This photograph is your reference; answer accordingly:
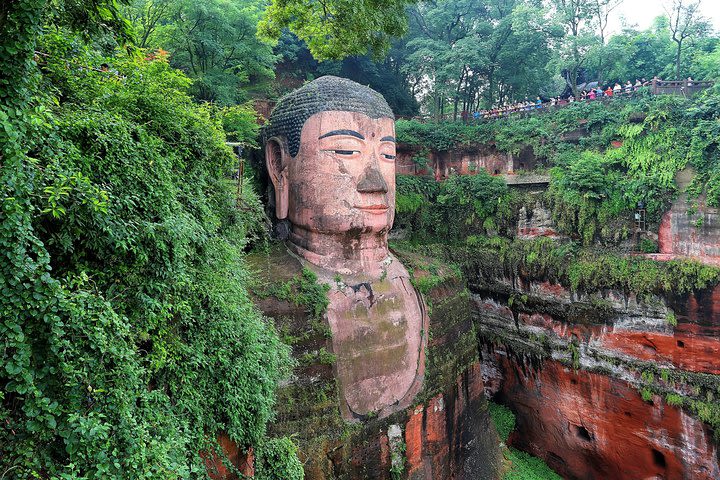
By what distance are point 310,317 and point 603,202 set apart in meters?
9.37

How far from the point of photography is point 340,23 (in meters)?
6.03

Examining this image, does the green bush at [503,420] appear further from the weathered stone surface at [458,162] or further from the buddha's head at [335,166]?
the buddha's head at [335,166]

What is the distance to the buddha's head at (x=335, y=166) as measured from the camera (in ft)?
27.3

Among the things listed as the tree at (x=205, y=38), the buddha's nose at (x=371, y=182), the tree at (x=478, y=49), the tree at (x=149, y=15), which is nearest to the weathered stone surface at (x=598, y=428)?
the buddha's nose at (x=371, y=182)

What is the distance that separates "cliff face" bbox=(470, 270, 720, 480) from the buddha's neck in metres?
6.26

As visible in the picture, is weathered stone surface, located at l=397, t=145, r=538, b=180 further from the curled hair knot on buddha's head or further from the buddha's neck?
the buddha's neck

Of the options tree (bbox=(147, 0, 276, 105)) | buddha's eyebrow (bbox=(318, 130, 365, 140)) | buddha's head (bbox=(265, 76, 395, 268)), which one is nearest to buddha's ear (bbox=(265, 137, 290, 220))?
buddha's head (bbox=(265, 76, 395, 268))

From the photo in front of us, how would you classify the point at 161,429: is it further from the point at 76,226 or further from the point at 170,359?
the point at 76,226

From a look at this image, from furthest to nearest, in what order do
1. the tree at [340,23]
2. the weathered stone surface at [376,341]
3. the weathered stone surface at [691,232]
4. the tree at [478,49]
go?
1. the tree at [478,49]
2. the weathered stone surface at [691,232]
3. the weathered stone surface at [376,341]
4. the tree at [340,23]

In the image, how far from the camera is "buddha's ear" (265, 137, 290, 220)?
8938 millimetres

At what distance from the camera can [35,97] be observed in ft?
11.2

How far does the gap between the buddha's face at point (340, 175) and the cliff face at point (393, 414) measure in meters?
1.20

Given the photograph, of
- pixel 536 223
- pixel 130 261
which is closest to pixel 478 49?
pixel 536 223

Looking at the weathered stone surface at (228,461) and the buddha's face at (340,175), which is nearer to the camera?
the weathered stone surface at (228,461)
